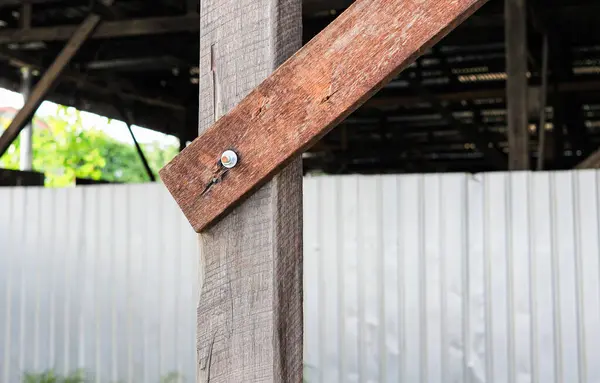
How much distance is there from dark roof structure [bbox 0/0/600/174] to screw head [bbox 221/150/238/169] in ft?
16.0

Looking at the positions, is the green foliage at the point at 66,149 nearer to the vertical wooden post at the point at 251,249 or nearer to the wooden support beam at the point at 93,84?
the wooden support beam at the point at 93,84

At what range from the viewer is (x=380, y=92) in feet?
34.6

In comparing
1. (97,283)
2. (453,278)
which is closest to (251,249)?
(453,278)

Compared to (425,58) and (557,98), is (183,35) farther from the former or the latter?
(557,98)

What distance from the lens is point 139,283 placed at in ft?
16.3

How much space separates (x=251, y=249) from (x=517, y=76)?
4870mm

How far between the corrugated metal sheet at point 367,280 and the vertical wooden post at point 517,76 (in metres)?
1.84

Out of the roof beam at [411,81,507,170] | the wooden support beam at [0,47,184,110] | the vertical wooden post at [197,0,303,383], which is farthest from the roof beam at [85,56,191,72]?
the vertical wooden post at [197,0,303,383]

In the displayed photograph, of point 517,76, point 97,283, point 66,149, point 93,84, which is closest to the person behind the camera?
point 97,283

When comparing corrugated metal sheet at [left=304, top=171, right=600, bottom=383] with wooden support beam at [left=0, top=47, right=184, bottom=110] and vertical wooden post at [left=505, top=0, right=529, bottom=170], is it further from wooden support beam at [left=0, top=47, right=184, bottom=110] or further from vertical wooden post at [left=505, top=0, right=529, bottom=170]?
wooden support beam at [left=0, top=47, right=184, bottom=110]

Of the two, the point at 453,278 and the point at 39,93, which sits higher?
the point at 39,93

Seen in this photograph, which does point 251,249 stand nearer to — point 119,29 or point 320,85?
point 320,85

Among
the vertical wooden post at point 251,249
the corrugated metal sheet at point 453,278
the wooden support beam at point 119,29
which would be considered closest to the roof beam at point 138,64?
the wooden support beam at point 119,29

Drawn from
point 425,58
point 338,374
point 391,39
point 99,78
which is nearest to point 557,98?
point 425,58
